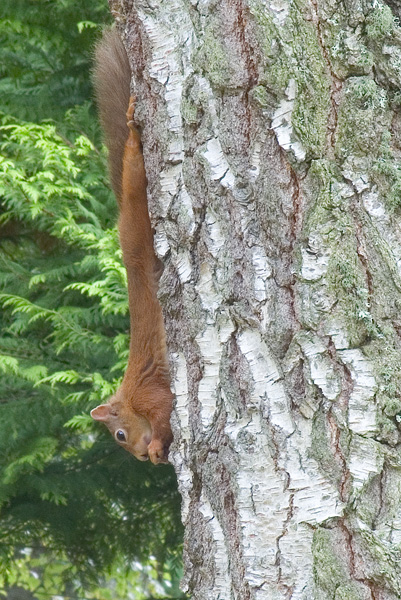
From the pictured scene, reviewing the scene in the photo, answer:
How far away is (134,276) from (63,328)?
A: 4.17 ft

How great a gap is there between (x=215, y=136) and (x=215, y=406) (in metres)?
0.57

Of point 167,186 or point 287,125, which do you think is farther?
point 167,186

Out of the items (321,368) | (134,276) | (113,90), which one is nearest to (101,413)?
(134,276)

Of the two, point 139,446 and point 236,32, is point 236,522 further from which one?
point 139,446

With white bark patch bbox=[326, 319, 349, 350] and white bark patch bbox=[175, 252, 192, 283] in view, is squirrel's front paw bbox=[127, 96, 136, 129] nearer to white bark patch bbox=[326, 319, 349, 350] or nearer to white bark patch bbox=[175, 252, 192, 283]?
white bark patch bbox=[175, 252, 192, 283]

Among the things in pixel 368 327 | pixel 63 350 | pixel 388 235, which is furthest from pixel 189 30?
pixel 63 350

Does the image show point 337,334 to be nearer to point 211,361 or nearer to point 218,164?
point 211,361

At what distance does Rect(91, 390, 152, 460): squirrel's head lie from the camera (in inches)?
121

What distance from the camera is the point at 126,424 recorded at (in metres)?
3.10

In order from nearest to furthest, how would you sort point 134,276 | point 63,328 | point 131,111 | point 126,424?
point 131,111, point 134,276, point 126,424, point 63,328

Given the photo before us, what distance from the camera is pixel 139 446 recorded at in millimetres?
3086

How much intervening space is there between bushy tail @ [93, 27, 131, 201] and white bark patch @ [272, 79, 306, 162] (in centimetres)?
92

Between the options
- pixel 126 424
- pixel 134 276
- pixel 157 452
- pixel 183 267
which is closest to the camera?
Answer: pixel 183 267

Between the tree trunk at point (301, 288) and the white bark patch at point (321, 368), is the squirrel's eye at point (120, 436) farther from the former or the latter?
the white bark patch at point (321, 368)
